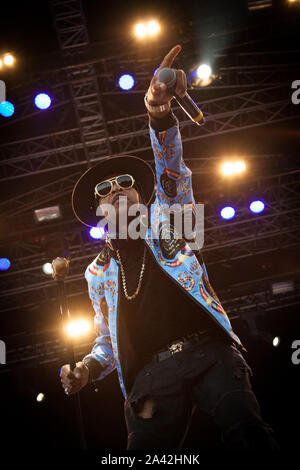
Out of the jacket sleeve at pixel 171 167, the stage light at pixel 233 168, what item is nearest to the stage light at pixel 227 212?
the stage light at pixel 233 168

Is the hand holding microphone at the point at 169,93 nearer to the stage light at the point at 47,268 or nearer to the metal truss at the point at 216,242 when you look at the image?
the metal truss at the point at 216,242

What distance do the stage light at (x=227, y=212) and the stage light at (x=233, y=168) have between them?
35.0 inches

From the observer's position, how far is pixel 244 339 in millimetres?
10461

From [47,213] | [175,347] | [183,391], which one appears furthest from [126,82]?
[183,391]

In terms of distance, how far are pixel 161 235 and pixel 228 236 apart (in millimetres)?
7235

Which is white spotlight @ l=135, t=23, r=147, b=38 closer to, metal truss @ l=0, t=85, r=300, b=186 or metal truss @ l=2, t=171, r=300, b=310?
metal truss @ l=0, t=85, r=300, b=186

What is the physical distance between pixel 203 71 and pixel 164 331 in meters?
5.87

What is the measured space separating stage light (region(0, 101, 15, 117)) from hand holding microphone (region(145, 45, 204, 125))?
5666 millimetres

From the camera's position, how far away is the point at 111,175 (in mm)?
2992

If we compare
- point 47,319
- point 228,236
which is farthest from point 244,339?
point 47,319

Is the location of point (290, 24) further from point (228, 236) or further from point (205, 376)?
point (205, 376)

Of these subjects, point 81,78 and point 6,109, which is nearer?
point 81,78

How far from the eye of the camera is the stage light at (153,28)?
6492mm

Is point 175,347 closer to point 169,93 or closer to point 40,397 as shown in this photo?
point 169,93
